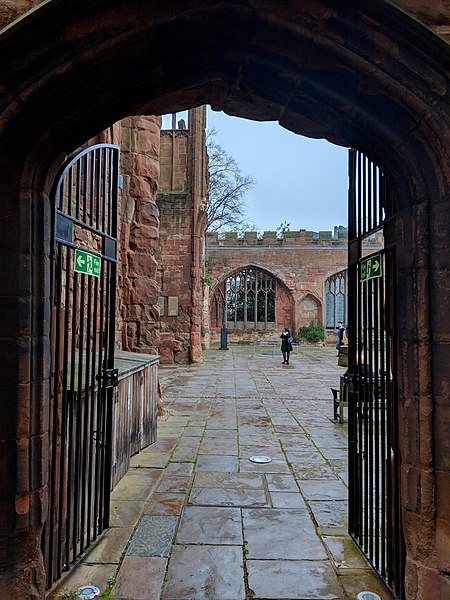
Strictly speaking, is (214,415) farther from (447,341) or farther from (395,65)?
(395,65)

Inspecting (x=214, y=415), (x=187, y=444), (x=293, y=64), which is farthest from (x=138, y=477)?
(x=293, y=64)

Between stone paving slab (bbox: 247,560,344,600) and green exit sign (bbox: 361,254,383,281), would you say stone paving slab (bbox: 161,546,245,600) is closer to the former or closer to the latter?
stone paving slab (bbox: 247,560,344,600)

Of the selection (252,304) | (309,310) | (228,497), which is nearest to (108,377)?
(228,497)

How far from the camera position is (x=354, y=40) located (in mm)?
1977

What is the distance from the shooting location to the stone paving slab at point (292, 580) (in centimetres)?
244

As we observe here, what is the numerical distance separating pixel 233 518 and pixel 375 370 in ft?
5.07

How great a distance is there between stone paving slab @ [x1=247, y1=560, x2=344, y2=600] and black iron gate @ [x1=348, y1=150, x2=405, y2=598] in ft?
0.99

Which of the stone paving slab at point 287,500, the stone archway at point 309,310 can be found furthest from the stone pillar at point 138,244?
the stone archway at point 309,310

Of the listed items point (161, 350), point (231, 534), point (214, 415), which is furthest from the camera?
point (161, 350)

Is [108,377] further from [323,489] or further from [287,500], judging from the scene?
[323,489]

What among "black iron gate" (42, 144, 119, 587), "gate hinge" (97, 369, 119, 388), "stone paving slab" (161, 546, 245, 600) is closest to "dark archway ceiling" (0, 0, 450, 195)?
"black iron gate" (42, 144, 119, 587)

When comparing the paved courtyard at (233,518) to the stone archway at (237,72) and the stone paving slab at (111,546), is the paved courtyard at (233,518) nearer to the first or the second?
the stone paving slab at (111,546)

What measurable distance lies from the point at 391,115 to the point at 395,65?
0.21m

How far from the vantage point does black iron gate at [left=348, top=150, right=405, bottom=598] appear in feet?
8.18
